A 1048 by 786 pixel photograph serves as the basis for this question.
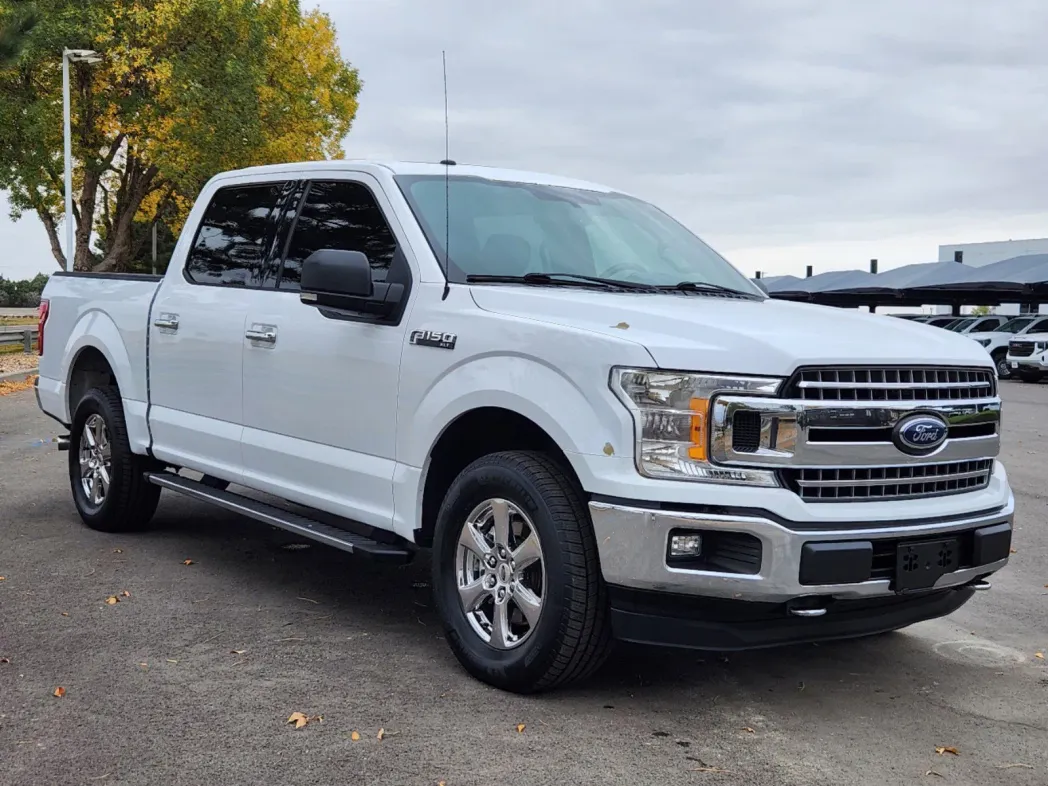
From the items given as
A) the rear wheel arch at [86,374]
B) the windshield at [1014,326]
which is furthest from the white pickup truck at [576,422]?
the windshield at [1014,326]

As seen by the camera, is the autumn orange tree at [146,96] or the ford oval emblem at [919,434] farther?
the autumn orange tree at [146,96]

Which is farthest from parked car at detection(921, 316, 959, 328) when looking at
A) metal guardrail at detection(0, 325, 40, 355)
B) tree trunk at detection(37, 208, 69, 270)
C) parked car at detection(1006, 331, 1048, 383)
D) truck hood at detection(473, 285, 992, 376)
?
truck hood at detection(473, 285, 992, 376)

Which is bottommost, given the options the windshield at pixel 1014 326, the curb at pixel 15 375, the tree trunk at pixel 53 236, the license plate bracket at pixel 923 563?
the curb at pixel 15 375

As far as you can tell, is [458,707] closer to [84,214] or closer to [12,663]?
[12,663]

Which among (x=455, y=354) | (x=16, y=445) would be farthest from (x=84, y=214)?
(x=455, y=354)

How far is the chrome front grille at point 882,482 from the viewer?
3969 millimetres

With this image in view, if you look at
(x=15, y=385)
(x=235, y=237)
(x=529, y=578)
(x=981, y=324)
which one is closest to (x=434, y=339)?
(x=529, y=578)

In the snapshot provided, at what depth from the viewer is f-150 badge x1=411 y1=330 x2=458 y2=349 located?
4.69m

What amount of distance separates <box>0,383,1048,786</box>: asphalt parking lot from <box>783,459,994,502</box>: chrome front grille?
827mm

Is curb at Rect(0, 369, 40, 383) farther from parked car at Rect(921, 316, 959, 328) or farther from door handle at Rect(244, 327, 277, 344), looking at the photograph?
parked car at Rect(921, 316, 959, 328)

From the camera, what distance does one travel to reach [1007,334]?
33.2 m

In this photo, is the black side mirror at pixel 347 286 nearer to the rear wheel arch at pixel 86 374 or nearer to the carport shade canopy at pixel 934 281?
the rear wheel arch at pixel 86 374

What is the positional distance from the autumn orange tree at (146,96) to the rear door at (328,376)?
86.8ft

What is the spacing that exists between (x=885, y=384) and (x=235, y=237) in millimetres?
3734
